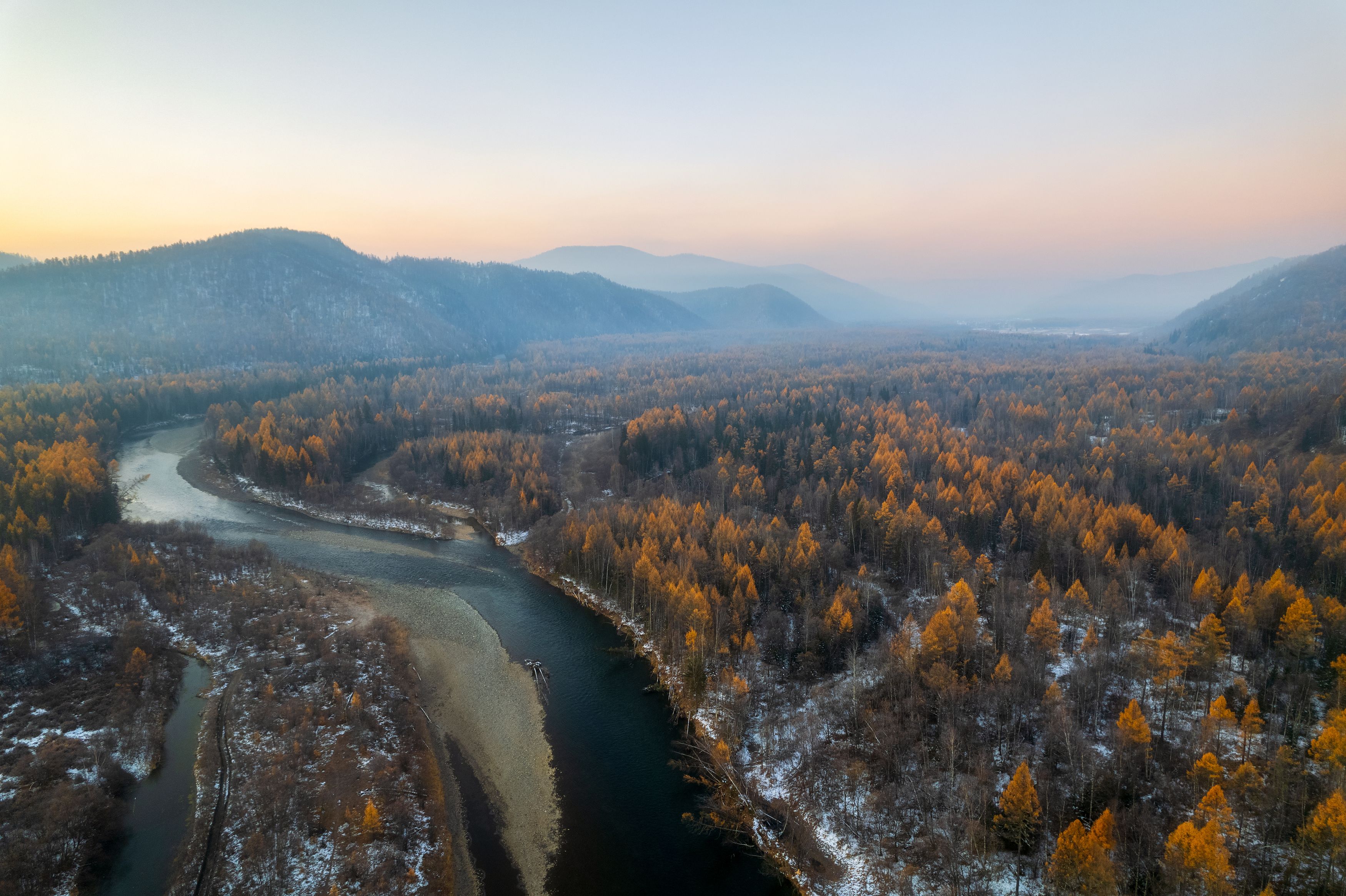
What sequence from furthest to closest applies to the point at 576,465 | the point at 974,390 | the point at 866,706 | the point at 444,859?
the point at 974,390, the point at 576,465, the point at 866,706, the point at 444,859

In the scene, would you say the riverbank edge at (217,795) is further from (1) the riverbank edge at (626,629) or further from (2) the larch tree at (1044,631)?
(2) the larch tree at (1044,631)

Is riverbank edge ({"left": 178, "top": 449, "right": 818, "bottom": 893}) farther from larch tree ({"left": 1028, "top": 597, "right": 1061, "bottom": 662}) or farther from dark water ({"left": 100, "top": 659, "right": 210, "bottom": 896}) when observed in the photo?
larch tree ({"left": 1028, "top": 597, "right": 1061, "bottom": 662})

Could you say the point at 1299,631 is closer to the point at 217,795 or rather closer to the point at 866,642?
the point at 866,642

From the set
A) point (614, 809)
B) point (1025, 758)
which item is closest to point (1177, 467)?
point (1025, 758)

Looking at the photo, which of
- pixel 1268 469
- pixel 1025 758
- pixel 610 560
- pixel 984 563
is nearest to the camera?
pixel 1025 758

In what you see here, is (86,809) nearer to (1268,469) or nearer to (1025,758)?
(1025,758)

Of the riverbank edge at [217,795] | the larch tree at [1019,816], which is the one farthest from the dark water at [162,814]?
the larch tree at [1019,816]

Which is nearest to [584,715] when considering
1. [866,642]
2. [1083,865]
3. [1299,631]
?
[866,642]

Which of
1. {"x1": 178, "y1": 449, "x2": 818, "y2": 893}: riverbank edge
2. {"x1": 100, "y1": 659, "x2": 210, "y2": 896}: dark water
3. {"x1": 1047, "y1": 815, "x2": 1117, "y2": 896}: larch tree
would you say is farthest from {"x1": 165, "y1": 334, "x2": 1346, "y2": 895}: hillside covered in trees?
{"x1": 100, "y1": 659, "x2": 210, "y2": 896}: dark water

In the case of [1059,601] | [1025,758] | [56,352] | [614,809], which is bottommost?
[614,809]
